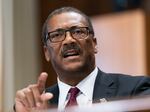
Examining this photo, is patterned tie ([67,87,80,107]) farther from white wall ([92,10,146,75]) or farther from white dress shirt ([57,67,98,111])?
white wall ([92,10,146,75])

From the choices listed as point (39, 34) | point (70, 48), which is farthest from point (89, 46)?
point (39, 34)

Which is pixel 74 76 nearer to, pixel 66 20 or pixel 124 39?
pixel 66 20

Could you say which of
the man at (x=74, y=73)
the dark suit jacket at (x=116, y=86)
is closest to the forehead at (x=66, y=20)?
the man at (x=74, y=73)

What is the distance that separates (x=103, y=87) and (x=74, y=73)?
0.19 feet

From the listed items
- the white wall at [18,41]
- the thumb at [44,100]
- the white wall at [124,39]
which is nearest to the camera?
the thumb at [44,100]

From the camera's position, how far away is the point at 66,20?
0.75 metres

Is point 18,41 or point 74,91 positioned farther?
point 18,41

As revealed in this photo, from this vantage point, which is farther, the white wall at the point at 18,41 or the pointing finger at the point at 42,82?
the white wall at the point at 18,41

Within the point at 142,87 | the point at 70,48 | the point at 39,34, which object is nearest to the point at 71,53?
the point at 70,48

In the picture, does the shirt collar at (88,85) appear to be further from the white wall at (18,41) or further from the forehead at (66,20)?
the white wall at (18,41)

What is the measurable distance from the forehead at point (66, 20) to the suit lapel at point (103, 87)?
0.10 metres

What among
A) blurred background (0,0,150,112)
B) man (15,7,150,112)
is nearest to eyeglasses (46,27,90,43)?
man (15,7,150,112)

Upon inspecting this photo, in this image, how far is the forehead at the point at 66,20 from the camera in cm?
75

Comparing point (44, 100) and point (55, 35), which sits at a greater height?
point (55, 35)
